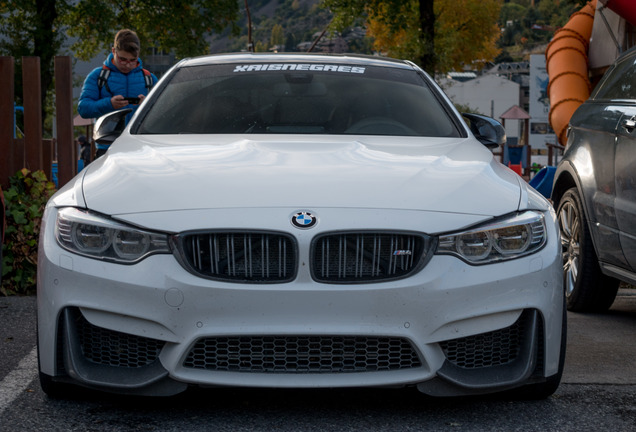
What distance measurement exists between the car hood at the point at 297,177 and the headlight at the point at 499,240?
0.22 ft

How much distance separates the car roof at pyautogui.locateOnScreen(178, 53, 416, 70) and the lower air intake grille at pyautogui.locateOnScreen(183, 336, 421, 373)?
93.7 inches

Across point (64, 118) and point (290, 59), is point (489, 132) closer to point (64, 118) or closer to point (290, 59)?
point (290, 59)

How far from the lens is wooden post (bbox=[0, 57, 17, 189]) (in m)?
7.46

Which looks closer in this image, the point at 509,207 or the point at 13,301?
the point at 509,207

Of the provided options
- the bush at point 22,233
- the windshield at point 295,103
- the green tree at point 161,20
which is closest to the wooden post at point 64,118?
the bush at point 22,233

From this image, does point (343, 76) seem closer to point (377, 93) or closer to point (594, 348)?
point (377, 93)

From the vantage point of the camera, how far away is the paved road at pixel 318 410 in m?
3.60

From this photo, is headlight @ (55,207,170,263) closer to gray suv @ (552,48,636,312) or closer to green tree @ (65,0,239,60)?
gray suv @ (552,48,636,312)

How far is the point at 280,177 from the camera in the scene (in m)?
3.83

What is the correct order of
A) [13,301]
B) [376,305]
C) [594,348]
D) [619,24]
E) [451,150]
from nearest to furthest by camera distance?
[376,305]
[451,150]
[594,348]
[13,301]
[619,24]

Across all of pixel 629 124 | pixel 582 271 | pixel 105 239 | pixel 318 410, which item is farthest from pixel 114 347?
pixel 582 271

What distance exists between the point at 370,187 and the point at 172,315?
2.78 ft

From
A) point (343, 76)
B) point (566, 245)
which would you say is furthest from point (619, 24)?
point (343, 76)

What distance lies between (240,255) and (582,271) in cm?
329
